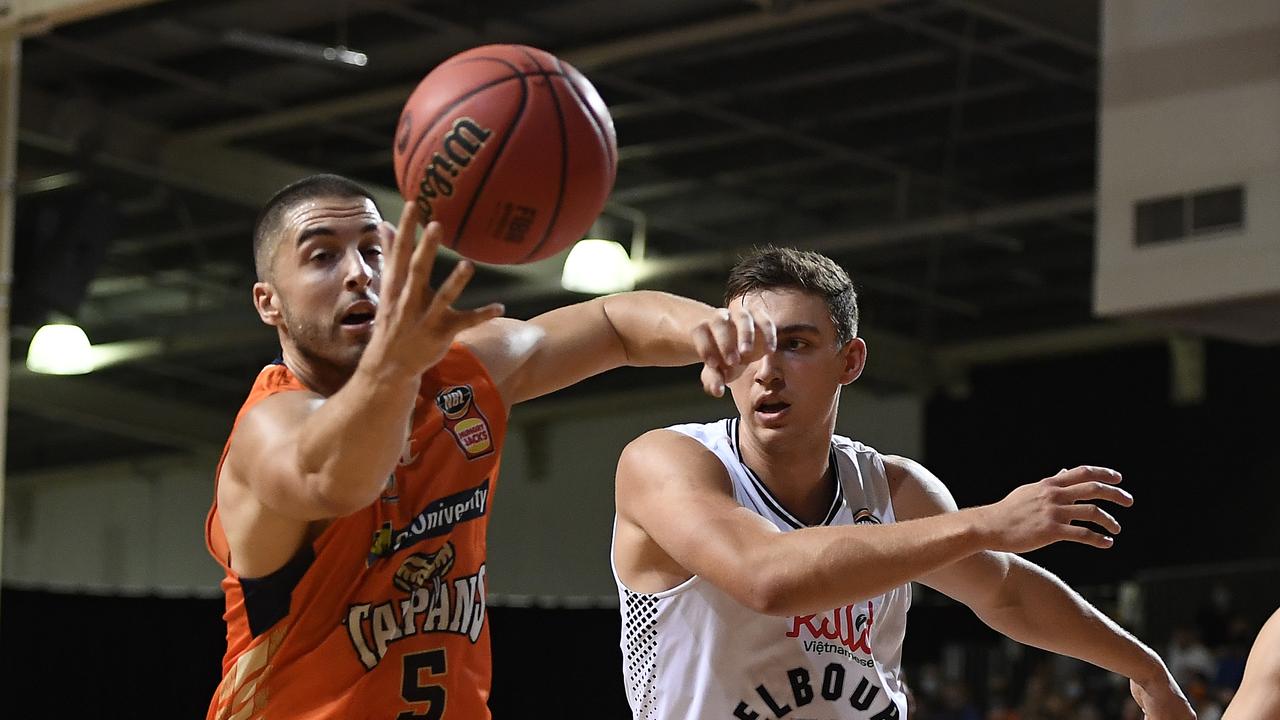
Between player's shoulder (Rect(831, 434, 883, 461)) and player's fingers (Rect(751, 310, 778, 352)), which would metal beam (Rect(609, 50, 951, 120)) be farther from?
player's fingers (Rect(751, 310, 778, 352))

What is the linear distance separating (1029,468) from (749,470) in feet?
54.4

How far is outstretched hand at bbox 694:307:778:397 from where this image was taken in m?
3.21

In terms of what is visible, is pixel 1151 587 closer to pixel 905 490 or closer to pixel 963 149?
pixel 963 149

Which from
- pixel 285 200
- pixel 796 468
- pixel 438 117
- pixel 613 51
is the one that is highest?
pixel 613 51

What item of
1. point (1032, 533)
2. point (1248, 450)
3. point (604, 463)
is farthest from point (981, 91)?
point (1032, 533)

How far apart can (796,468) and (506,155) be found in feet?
4.51

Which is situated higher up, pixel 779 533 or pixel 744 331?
pixel 744 331

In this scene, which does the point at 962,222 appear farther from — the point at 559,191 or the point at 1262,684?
the point at 559,191

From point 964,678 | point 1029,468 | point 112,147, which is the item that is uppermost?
point 112,147

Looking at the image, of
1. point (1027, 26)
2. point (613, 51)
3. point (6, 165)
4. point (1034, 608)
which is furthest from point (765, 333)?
point (1027, 26)

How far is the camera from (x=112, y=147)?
1461cm

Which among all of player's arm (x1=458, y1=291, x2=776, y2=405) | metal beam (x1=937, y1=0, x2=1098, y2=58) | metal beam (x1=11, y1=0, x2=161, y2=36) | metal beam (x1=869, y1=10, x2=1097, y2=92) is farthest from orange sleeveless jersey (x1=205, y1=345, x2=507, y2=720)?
metal beam (x1=869, y1=10, x2=1097, y2=92)

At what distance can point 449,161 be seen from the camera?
11.2 ft

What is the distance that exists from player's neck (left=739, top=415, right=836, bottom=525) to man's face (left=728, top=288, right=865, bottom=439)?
45 mm
